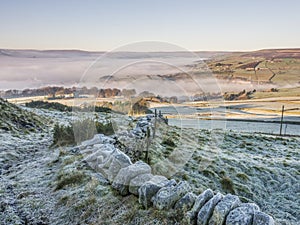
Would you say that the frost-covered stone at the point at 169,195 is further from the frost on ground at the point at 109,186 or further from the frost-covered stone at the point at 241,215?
the frost-covered stone at the point at 241,215

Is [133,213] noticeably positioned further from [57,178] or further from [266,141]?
[266,141]

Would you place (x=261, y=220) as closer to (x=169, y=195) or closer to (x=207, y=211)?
(x=207, y=211)

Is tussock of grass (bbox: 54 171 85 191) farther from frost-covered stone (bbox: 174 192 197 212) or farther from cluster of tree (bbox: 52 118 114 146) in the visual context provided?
cluster of tree (bbox: 52 118 114 146)

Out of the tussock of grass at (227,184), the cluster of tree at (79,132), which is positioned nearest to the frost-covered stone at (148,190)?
the tussock of grass at (227,184)

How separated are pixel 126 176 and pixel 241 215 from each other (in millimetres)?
2962

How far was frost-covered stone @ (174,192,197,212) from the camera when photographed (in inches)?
216

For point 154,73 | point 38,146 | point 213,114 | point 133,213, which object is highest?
point 154,73

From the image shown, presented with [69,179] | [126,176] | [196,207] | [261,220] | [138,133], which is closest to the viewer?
[261,220]

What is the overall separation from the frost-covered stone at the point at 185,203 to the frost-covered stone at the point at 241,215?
897 millimetres

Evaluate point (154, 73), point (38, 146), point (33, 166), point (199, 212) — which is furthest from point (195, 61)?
point (38, 146)

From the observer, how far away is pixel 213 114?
10516 mm

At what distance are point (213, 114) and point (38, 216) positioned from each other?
6987 millimetres

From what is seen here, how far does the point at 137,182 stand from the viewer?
21.5 ft

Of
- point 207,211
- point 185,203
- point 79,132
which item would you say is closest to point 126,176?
point 185,203
